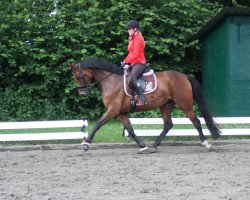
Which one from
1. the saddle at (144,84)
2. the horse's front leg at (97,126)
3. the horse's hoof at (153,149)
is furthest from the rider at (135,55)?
the horse's hoof at (153,149)

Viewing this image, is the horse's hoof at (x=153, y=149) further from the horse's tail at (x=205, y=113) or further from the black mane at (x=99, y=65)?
the black mane at (x=99, y=65)

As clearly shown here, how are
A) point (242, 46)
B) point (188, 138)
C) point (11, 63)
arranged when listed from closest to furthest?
1. point (188, 138)
2. point (242, 46)
3. point (11, 63)

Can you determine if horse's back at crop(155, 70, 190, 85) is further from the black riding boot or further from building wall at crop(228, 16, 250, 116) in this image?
building wall at crop(228, 16, 250, 116)

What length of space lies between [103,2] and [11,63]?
432 centimetres

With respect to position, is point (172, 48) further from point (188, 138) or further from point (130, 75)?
point (130, 75)

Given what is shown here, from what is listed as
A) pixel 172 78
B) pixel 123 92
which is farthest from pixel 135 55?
pixel 172 78

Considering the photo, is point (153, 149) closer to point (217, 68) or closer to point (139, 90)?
point (139, 90)

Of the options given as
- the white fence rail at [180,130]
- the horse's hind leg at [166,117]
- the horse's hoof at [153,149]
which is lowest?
the horse's hoof at [153,149]

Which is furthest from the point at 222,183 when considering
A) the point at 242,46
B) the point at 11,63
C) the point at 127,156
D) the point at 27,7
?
the point at 27,7

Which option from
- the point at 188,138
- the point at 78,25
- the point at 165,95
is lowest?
the point at 188,138

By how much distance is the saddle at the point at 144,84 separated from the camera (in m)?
11.8

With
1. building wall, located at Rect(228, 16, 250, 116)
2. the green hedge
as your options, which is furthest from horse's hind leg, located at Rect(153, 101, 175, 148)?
the green hedge

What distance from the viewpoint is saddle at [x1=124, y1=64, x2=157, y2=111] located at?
38.5 ft

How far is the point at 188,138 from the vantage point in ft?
45.9
